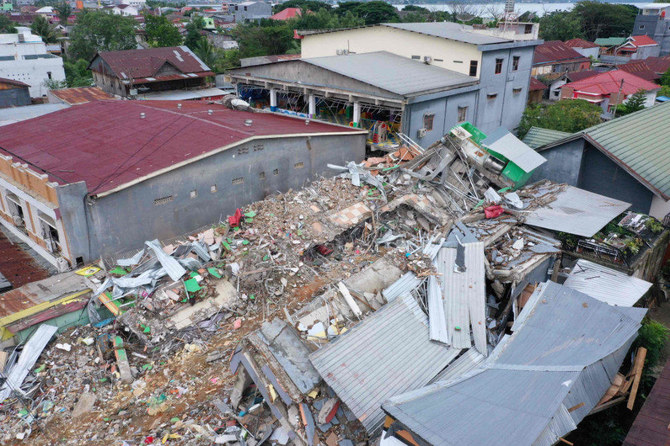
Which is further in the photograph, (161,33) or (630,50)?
(630,50)

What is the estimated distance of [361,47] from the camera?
105ft

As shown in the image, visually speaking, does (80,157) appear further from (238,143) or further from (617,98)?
(617,98)

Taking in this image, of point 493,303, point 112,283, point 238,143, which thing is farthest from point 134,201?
point 493,303

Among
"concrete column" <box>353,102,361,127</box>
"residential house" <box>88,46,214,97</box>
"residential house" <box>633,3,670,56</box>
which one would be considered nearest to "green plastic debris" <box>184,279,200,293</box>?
"concrete column" <box>353,102,361,127</box>

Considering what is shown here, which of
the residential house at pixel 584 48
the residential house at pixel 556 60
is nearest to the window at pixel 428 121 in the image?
the residential house at pixel 556 60

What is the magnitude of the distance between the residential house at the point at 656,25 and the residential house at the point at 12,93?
88.7 meters

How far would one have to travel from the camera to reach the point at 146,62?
4162 centimetres

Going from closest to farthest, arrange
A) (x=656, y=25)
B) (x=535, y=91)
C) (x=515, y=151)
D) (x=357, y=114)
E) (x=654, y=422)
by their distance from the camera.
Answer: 1. (x=654, y=422)
2. (x=515, y=151)
3. (x=357, y=114)
4. (x=535, y=91)
5. (x=656, y=25)

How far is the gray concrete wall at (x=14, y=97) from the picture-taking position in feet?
132

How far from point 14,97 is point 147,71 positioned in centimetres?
1156

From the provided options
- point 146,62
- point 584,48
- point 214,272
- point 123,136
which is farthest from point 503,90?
point 584,48

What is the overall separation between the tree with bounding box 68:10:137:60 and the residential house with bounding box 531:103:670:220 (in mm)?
55236

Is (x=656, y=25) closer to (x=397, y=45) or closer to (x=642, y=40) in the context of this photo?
(x=642, y=40)

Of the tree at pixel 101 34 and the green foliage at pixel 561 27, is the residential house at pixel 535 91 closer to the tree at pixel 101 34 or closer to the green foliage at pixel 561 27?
the green foliage at pixel 561 27
